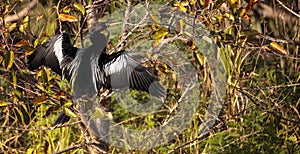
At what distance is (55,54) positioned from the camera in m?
2.72

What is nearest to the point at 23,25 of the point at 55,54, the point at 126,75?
the point at 55,54

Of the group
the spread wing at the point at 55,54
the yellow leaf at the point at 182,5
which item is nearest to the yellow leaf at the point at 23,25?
the spread wing at the point at 55,54

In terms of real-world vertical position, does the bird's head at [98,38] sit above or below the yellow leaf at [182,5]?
below

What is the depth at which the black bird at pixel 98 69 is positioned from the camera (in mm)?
2525

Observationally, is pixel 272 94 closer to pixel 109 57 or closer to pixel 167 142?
pixel 167 142

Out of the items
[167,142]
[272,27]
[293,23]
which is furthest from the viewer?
[272,27]

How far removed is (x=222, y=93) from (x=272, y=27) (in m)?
1.90

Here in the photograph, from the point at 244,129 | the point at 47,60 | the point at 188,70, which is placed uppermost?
the point at 47,60

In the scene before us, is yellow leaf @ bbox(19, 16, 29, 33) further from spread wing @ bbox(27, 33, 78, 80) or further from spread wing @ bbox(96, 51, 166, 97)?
spread wing @ bbox(96, 51, 166, 97)

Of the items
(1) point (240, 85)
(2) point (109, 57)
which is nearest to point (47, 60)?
(2) point (109, 57)

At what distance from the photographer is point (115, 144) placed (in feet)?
11.8

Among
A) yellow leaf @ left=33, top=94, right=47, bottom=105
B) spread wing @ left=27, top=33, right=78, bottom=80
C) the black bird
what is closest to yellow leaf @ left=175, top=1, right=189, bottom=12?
the black bird

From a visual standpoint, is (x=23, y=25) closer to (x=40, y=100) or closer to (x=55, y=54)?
(x=55, y=54)

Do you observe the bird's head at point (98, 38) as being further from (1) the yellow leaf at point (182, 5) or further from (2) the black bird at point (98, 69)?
(1) the yellow leaf at point (182, 5)
